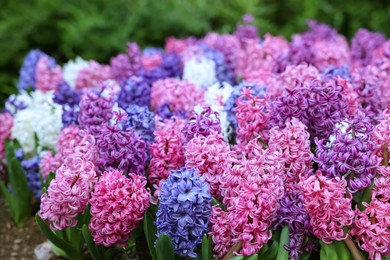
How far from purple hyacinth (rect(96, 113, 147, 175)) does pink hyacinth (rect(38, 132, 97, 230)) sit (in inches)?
3.6

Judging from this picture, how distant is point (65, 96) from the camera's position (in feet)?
12.5

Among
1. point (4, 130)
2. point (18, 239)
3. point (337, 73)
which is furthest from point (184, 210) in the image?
point (4, 130)

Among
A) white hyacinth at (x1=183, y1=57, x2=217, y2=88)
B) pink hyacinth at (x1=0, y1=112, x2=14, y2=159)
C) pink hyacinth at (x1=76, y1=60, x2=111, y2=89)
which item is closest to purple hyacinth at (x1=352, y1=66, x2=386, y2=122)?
white hyacinth at (x1=183, y1=57, x2=217, y2=88)

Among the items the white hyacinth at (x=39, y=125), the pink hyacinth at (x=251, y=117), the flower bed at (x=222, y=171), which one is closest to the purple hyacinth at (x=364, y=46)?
the flower bed at (x=222, y=171)

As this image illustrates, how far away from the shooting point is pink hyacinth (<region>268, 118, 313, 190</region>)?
255 cm

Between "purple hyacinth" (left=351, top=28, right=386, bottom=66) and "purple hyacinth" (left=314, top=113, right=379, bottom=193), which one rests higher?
"purple hyacinth" (left=351, top=28, right=386, bottom=66)

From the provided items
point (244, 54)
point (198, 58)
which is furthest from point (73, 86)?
point (244, 54)

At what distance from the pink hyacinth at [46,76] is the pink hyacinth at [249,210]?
2.25 m

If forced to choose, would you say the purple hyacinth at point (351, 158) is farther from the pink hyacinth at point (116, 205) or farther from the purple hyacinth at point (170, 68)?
the purple hyacinth at point (170, 68)

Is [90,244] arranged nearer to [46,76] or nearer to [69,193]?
[69,193]

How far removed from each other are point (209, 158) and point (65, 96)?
157 cm

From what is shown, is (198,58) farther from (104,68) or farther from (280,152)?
(280,152)

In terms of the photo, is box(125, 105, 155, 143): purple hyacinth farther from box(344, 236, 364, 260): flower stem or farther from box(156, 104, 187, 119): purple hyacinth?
box(344, 236, 364, 260): flower stem

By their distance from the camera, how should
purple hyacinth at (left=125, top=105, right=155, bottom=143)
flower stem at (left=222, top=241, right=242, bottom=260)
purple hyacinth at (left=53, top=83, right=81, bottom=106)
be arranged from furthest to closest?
purple hyacinth at (left=53, top=83, right=81, bottom=106) < purple hyacinth at (left=125, top=105, right=155, bottom=143) < flower stem at (left=222, top=241, right=242, bottom=260)
